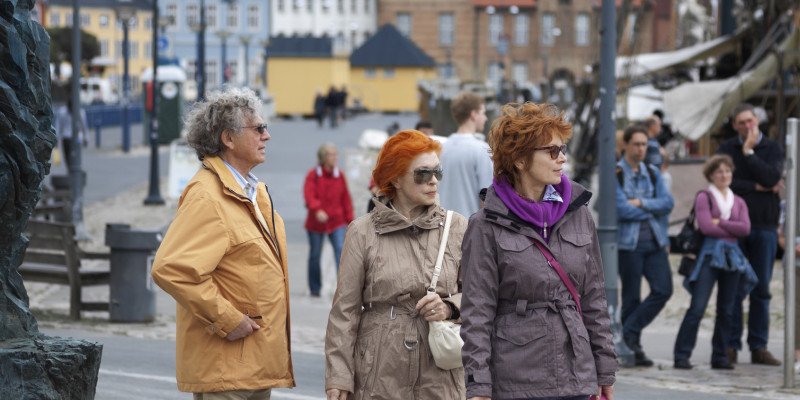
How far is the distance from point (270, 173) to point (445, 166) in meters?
19.9

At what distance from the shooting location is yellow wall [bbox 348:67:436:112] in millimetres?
75875

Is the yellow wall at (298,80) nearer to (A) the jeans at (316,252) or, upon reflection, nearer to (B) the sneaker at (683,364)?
(A) the jeans at (316,252)

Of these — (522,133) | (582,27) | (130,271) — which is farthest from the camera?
(582,27)

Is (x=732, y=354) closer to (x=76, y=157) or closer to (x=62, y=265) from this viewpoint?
(x=62, y=265)

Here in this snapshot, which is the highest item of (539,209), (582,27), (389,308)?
(582,27)

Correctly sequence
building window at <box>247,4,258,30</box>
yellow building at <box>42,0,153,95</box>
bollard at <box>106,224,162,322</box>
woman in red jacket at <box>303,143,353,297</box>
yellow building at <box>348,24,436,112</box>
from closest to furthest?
bollard at <box>106,224,162,322</box>, woman in red jacket at <box>303,143,353,297</box>, yellow building at <box>348,24,436,112</box>, building window at <box>247,4,258,30</box>, yellow building at <box>42,0,153,95</box>

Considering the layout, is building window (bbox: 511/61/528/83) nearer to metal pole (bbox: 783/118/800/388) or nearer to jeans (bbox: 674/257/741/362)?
jeans (bbox: 674/257/741/362)

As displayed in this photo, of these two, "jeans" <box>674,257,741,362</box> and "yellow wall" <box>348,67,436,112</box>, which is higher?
"yellow wall" <box>348,67,436,112</box>

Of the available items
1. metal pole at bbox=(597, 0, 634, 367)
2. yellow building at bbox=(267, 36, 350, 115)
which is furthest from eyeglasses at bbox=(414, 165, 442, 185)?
yellow building at bbox=(267, 36, 350, 115)

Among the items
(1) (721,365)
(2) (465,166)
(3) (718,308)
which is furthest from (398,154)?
(1) (721,365)

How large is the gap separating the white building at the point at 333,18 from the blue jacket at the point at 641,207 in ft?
313

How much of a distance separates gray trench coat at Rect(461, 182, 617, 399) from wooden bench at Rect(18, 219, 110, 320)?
7.85 metres

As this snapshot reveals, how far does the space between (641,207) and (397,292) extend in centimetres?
489

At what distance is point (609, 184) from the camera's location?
952cm
